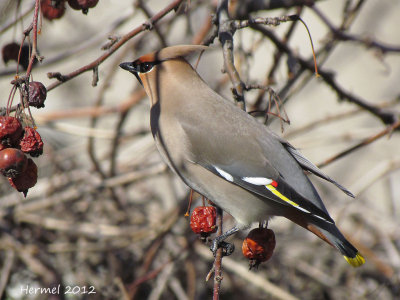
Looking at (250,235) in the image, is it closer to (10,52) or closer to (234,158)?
(234,158)

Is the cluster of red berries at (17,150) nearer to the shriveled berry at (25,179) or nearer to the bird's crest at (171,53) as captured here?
the shriveled berry at (25,179)

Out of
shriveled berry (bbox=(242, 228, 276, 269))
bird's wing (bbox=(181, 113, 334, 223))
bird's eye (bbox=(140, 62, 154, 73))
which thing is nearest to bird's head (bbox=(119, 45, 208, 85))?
bird's eye (bbox=(140, 62, 154, 73))

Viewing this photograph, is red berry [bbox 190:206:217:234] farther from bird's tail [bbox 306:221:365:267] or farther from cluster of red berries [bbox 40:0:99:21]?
cluster of red berries [bbox 40:0:99:21]

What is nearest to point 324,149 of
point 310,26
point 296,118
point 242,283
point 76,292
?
point 296,118

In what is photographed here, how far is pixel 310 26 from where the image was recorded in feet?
14.3

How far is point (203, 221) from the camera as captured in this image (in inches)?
69.6

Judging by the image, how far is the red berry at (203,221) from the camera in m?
1.76

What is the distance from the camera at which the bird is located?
209 cm

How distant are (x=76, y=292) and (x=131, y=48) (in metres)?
1.27

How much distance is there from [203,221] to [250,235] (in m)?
0.19

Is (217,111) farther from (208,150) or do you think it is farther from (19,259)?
(19,259)

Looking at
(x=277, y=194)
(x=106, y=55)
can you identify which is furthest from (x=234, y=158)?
(x=106, y=55)

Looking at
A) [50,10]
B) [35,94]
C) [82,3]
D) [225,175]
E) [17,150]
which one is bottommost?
[17,150]

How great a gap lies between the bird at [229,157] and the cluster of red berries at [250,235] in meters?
0.22
